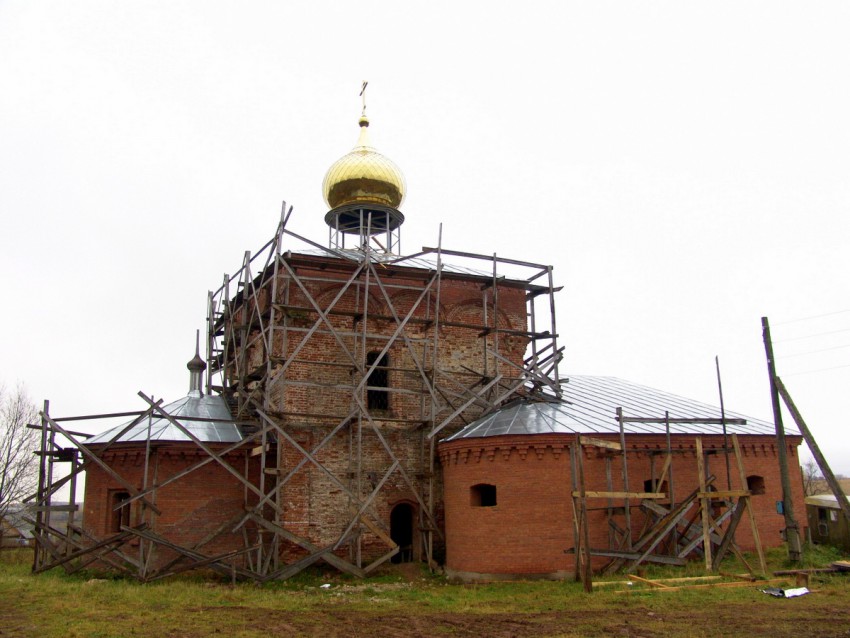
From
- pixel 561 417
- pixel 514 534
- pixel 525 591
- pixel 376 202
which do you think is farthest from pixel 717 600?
pixel 376 202

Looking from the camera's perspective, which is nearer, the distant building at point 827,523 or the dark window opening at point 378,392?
the distant building at point 827,523

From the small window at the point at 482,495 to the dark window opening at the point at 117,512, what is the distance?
6.92 m

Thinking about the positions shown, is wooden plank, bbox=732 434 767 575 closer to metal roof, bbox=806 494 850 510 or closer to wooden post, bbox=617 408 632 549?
wooden post, bbox=617 408 632 549

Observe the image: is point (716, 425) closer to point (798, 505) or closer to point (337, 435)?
point (798, 505)

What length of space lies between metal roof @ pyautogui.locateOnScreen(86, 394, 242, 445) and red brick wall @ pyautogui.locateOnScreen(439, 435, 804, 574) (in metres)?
4.46

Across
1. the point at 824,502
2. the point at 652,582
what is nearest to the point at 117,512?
the point at 652,582

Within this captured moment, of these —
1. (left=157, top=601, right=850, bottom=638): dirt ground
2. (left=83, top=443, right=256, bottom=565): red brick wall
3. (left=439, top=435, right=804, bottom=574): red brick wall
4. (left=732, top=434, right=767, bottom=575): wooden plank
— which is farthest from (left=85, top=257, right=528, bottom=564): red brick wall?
(left=732, top=434, right=767, bottom=575): wooden plank

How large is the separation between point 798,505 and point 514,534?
676cm

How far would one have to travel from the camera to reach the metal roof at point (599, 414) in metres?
14.6

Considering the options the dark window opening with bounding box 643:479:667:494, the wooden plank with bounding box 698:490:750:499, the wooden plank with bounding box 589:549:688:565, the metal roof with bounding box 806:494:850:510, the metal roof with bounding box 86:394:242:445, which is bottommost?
the wooden plank with bounding box 589:549:688:565

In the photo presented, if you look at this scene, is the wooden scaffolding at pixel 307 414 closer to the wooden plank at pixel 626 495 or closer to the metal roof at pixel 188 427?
the metal roof at pixel 188 427

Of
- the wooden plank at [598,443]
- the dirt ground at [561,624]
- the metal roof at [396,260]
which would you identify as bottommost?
the dirt ground at [561,624]

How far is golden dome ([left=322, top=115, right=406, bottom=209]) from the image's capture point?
19.5 metres

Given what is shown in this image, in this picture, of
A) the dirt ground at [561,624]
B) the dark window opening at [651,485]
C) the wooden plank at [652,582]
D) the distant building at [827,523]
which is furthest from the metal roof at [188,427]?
the distant building at [827,523]
